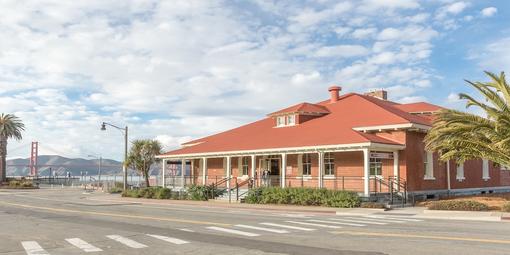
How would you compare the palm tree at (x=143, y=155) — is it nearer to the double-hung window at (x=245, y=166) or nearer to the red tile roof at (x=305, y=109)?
the double-hung window at (x=245, y=166)

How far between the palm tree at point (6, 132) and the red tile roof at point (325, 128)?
48066mm

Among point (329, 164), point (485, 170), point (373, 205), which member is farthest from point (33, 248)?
point (485, 170)

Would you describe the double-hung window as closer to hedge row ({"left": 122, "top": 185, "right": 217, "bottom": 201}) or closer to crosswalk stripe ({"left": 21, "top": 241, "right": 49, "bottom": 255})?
hedge row ({"left": 122, "top": 185, "right": 217, "bottom": 201})

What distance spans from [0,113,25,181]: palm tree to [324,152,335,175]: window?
62.6 m

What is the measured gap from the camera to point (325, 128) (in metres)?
34.5

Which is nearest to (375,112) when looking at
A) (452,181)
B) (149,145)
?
(452,181)

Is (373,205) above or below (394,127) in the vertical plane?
below

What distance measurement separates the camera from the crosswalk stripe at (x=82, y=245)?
12250 mm

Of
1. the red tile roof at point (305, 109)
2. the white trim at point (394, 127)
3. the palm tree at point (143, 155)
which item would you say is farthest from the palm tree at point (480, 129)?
the palm tree at point (143, 155)

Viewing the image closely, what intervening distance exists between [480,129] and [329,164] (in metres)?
10.3

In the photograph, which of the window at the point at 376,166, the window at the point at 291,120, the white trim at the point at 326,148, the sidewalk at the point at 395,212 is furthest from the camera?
the window at the point at 291,120

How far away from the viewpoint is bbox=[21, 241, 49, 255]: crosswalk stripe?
1186 cm

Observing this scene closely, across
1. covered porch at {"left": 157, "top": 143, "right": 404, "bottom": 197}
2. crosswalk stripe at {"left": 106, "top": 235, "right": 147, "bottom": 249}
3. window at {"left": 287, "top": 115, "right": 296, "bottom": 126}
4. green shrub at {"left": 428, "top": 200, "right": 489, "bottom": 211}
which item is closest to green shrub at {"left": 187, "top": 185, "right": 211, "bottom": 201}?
covered porch at {"left": 157, "top": 143, "right": 404, "bottom": 197}

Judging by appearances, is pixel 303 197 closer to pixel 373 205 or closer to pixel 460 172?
pixel 373 205
